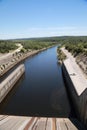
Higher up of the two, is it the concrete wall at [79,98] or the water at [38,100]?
the concrete wall at [79,98]

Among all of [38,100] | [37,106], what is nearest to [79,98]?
[37,106]

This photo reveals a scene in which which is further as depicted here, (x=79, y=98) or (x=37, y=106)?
(x=37, y=106)

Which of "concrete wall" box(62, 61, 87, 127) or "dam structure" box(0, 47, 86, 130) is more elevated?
"concrete wall" box(62, 61, 87, 127)

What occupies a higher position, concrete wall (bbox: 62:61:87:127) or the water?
concrete wall (bbox: 62:61:87:127)

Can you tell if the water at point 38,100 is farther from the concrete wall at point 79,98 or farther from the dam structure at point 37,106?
the concrete wall at point 79,98

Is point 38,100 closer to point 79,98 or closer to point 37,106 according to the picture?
point 37,106

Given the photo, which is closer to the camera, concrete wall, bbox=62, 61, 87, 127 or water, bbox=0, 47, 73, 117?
concrete wall, bbox=62, 61, 87, 127

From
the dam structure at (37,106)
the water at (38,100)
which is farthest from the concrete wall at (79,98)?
the water at (38,100)

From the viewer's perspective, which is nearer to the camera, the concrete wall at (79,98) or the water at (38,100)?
the concrete wall at (79,98)

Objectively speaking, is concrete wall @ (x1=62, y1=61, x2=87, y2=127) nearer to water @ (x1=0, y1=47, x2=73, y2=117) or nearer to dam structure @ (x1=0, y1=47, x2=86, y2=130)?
dam structure @ (x1=0, y1=47, x2=86, y2=130)

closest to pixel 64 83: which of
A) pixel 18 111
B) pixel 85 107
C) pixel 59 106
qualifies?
pixel 59 106

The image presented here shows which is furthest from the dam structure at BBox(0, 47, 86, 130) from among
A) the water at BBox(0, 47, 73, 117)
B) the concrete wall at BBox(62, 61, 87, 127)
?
the concrete wall at BBox(62, 61, 87, 127)
